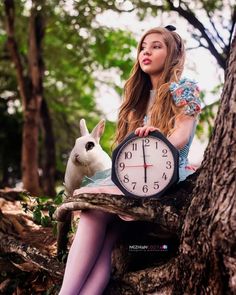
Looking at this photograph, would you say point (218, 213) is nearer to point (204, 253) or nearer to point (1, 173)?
point (204, 253)

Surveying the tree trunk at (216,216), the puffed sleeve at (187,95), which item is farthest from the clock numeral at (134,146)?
the tree trunk at (216,216)

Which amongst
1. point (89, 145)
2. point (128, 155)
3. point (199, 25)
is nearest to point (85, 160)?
point (89, 145)

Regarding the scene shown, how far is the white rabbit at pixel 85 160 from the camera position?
4.00m

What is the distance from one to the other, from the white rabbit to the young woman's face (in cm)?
64

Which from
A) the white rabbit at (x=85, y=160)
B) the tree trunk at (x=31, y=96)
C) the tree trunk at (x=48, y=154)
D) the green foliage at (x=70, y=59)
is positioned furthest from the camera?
the tree trunk at (x=48, y=154)

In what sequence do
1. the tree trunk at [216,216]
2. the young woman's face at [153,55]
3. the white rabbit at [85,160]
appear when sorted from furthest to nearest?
the white rabbit at [85,160], the young woman's face at [153,55], the tree trunk at [216,216]

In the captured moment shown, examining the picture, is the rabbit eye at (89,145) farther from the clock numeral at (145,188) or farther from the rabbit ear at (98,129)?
the clock numeral at (145,188)

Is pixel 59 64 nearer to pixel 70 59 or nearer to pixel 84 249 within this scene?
pixel 70 59

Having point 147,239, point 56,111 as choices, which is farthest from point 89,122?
point 147,239

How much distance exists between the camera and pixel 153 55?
11.5 ft

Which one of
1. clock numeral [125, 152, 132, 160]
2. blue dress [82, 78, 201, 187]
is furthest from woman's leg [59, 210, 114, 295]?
clock numeral [125, 152, 132, 160]

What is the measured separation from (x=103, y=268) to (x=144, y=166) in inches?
25.2

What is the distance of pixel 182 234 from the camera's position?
277 centimetres

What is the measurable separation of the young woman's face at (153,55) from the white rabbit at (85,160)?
64 centimetres
